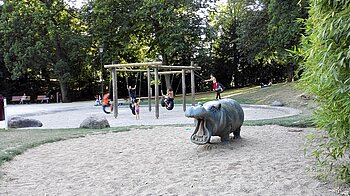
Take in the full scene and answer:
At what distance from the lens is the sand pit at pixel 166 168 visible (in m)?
3.90

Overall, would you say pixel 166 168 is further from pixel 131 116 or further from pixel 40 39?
pixel 40 39

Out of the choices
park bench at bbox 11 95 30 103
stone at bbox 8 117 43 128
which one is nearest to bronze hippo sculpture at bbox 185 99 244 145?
stone at bbox 8 117 43 128

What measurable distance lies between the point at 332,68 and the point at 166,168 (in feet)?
8.97

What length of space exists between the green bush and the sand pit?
2.36ft

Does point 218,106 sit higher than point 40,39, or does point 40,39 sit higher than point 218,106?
point 40,39

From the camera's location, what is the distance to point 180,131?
8.30 m

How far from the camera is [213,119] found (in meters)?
5.59

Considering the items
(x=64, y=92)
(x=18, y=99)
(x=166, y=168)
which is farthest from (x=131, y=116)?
(x=18, y=99)

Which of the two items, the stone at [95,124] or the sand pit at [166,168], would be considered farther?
the stone at [95,124]

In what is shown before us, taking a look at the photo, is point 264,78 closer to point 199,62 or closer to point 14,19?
point 199,62

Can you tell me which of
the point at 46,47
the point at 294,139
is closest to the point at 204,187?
the point at 294,139

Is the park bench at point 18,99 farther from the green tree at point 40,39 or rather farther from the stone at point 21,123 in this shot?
the stone at point 21,123

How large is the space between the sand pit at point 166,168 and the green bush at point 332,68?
0.72m

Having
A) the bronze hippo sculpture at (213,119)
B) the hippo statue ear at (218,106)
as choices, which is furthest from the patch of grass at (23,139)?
the hippo statue ear at (218,106)
